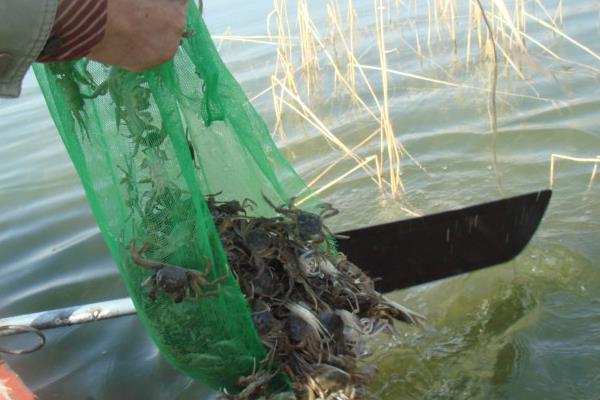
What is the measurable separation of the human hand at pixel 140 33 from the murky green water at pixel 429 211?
1.78 metres

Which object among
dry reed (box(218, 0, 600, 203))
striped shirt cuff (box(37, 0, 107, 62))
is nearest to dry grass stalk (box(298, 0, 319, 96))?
dry reed (box(218, 0, 600, 203))

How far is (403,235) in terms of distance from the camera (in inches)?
109

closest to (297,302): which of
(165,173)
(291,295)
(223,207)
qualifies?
(291,295)

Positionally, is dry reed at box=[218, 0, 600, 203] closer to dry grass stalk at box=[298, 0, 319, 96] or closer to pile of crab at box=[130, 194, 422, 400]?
dry grass stalk at box=[298, 0, 319, 96]

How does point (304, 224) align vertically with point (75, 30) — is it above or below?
below

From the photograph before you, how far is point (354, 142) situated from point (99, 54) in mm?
3981

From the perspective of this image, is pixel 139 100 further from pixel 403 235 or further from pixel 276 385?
pixel 403 235

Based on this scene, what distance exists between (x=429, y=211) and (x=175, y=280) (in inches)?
105

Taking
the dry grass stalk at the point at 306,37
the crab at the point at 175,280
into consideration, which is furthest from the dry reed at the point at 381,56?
the crab at the point at 175,280

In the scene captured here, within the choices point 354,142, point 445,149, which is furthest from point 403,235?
point 354,142

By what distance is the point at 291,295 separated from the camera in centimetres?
200

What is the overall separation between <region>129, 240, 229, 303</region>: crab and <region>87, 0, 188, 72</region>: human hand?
1.78ft

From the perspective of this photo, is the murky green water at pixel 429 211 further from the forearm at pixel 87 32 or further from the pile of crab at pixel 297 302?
the forearm at pixel 87 32

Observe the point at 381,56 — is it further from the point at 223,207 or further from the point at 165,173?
the point at 165,173
